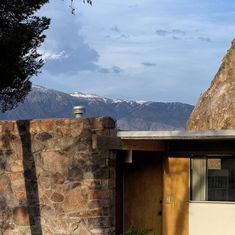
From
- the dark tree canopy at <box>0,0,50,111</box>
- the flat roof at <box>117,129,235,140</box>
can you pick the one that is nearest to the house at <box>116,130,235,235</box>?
the flat roof at <box>117,129,235,140</box>

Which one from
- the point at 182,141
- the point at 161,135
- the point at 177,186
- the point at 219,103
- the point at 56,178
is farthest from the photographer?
the point at 219,103

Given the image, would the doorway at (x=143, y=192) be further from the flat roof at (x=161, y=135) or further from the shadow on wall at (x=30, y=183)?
the shadow on wall at (x=30, y=183)

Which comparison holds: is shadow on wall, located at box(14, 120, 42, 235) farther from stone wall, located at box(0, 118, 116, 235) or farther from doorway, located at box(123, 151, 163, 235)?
doorway, located at box(123, 151, 163, 235)

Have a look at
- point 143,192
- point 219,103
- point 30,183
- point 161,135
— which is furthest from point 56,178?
point 219,103

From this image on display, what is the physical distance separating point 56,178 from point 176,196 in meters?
3.24

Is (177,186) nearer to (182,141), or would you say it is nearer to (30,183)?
(182,141)

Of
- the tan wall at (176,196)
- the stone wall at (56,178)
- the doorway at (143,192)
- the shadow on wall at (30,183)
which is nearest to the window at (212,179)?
the tan wall at (176,196)

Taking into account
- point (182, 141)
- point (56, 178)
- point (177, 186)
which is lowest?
point (177, 186)

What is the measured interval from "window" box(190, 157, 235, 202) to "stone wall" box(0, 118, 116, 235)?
8.70 feet

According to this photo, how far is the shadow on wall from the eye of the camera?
13844 millimetres

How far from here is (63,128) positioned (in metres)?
13.6

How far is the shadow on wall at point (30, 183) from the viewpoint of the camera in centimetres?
1384

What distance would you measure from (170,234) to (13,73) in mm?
9014

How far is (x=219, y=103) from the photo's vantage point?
119ft
